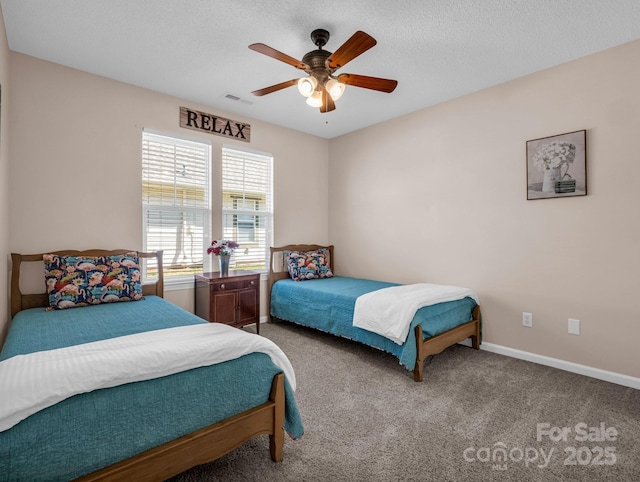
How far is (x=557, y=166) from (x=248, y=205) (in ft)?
10.8

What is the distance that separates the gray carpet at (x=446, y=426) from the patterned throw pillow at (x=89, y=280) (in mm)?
1697

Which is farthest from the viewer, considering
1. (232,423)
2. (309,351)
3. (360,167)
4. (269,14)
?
(360,167)

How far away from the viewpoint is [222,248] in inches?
148

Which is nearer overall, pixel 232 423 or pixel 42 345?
pixel 232 423

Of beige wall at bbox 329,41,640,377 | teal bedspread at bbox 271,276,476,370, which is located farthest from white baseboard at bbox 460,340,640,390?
teal bedspread at bbox 271,276,476,370

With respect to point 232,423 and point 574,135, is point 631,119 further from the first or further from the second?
point 232,423

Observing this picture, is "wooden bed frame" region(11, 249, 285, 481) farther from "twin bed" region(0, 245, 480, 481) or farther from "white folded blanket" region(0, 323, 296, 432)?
"white folded blanket" region(0, 323, 296, 432)

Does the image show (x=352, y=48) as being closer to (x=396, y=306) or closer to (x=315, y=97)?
(x=315, y=97)

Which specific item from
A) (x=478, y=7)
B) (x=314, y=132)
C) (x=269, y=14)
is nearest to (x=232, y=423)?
(x=269, y=14)

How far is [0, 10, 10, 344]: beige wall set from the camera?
234cm

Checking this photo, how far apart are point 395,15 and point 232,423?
8.66 ft

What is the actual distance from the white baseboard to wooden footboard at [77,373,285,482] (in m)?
2.50

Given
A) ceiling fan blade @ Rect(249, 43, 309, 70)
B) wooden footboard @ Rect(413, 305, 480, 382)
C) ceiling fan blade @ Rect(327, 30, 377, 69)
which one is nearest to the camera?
ceiling fan blade @ Rect(327, 30, 377, 69)

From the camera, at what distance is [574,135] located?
283cm
